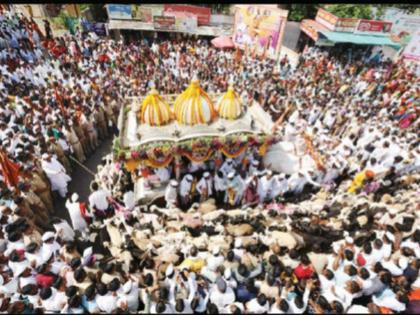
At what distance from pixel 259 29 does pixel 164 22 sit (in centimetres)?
614

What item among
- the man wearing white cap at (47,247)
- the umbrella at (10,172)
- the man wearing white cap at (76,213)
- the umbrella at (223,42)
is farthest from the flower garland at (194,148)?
the umbrella at (223,42)

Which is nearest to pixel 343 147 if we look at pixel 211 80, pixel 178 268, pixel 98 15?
pixel 178 268

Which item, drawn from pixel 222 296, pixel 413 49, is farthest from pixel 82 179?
pixel 413 49

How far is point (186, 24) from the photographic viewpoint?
57.1ft

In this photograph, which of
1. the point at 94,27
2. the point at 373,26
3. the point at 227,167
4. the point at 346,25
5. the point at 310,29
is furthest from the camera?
the point at 94,27

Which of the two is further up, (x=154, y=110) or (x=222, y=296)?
(x=154, y=110)

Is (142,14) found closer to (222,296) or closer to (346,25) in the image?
(346,25)

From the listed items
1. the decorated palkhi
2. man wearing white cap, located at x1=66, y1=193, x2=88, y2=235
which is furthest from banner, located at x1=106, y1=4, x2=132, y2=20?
man wearing white cap, located at x1=66, y1=193, x2=88, y2=235

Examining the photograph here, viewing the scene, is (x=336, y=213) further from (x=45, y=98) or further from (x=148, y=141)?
(x=45, y=98)

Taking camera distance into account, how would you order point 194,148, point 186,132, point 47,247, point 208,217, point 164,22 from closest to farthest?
1. point 47,247
2. point 208,217
3. point 194,148
4. point 186,132
5. point 164,22

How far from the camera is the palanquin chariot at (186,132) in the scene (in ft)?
22.5

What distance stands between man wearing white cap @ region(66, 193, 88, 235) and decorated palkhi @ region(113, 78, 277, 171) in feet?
5.05

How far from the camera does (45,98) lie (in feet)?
31.2

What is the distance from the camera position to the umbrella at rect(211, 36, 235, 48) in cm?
1671
